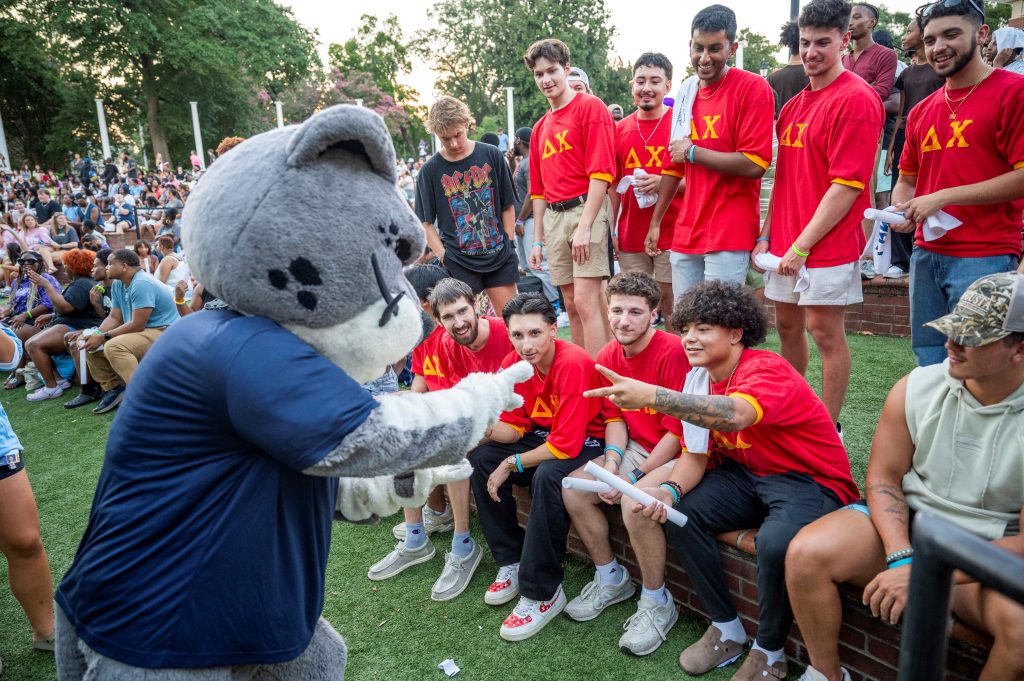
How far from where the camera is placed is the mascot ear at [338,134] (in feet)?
4.51

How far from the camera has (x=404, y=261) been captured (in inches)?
62.9

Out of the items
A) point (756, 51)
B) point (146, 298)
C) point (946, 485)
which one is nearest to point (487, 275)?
point (946, 485)

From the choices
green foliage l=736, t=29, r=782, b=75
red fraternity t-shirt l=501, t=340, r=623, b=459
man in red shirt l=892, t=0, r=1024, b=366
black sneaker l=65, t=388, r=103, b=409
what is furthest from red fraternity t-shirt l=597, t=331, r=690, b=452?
green foliage l=736, t=29, r=782, b=75

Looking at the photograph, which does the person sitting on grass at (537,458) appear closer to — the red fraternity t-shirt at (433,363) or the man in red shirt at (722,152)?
the red fraternity t-shirt at (433,363)

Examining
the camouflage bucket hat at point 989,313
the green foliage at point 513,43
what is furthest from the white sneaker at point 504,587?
the green foliage at point 513,43

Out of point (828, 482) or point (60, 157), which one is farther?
point (60, 157)

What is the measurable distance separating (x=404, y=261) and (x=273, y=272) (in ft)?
1.10

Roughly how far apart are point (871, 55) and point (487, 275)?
13.8ft

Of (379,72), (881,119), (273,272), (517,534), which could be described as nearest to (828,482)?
(517,534)

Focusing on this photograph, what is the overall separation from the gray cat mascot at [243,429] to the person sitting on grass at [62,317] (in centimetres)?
712

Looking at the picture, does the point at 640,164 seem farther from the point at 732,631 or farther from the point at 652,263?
the point at 732,631

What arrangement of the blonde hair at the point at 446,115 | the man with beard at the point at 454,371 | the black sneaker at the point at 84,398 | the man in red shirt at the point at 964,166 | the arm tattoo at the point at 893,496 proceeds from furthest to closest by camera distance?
the black sneaker at the point at 84,398, the blonde hair at the point at 446,115, the man with beard at the point at 454,371, the man in red shirt at the point at 964,166, the arm tattoo at the point at 893,496

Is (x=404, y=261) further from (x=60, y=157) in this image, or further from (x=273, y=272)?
(x=60, y=157)

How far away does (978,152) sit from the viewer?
313 centimetres
